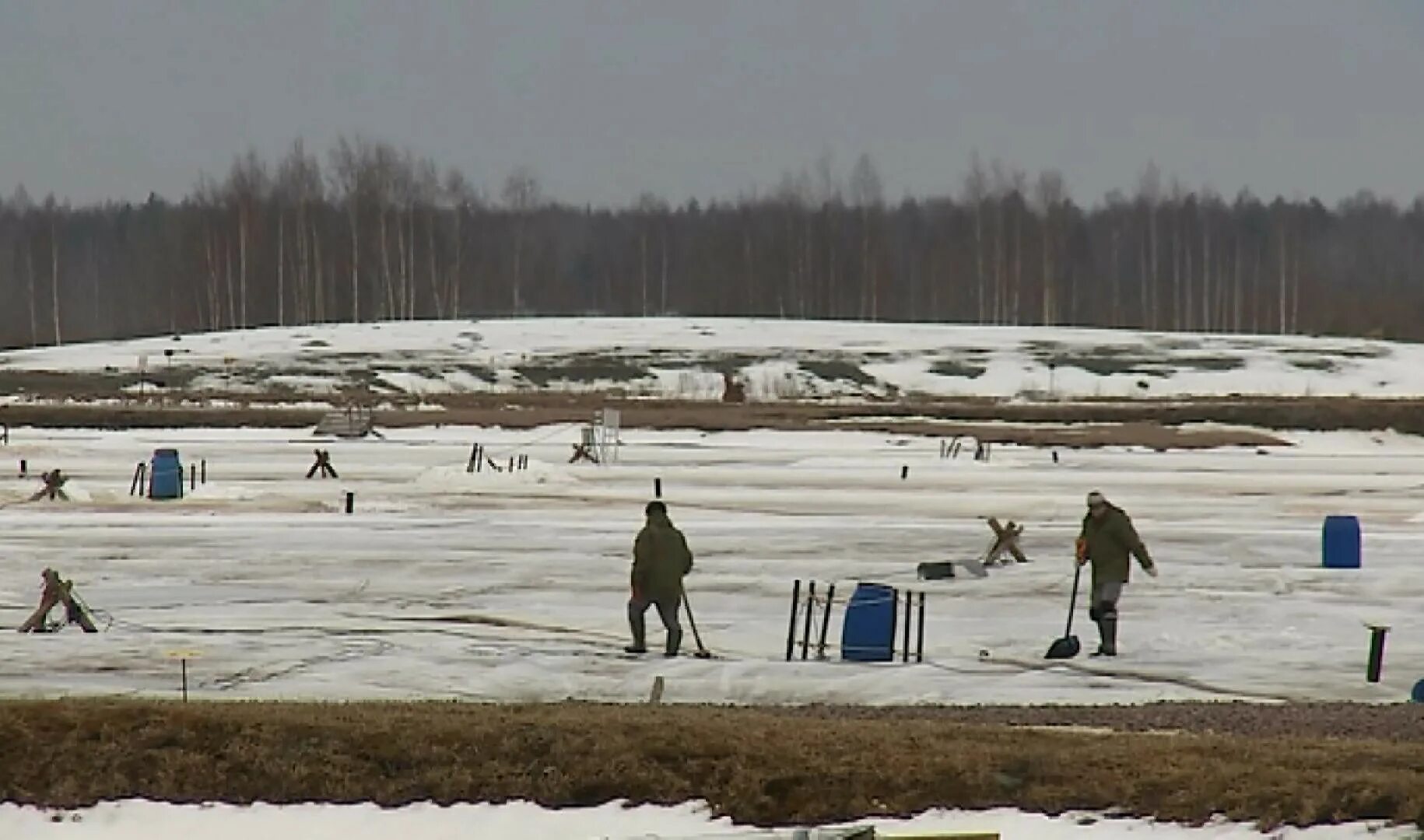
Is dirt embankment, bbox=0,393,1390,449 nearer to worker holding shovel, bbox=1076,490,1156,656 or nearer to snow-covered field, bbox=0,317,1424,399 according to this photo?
snow-covered field, bbox=0,317,1424,399

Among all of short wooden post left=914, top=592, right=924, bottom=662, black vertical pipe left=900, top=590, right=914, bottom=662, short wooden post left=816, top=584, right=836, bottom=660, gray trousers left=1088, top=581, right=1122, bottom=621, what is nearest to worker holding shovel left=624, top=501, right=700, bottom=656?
short wooden post left=816, top=584, right=836, bottom=660

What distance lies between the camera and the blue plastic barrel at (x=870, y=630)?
20.0 meters

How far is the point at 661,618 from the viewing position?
20328 millimetres

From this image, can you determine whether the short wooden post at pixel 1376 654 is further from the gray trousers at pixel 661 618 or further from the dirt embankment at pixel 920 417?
the dirt embankment at pixel 920 417

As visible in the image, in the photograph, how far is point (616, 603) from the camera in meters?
24.2

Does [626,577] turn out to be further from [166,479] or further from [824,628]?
[166,479]

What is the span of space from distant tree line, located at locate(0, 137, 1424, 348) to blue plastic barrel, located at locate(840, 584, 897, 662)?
325 ft

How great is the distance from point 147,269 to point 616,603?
123 m

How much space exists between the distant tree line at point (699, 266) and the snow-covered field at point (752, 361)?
601 inches

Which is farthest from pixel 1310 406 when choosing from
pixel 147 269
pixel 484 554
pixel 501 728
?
pixel 147 269

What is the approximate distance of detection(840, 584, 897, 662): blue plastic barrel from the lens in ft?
65.6

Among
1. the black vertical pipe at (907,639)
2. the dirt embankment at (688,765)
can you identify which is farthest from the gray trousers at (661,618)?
the dirt embankment at (688,765)

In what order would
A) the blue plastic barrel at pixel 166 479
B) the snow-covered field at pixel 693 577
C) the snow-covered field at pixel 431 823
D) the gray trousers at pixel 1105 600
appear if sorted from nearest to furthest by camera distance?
the snow-covered field at pixel 431 823 → the snow-covered field at pixel 693 577 → the gray trousers at pixel 1105 600 → the blue plastic barrel at pixel 166 479

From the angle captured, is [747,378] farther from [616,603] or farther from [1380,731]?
[1380,731]
